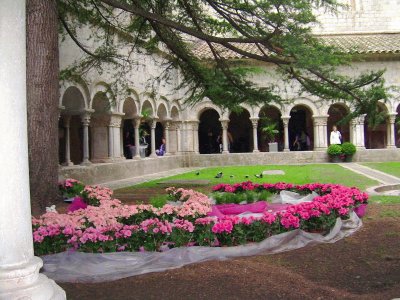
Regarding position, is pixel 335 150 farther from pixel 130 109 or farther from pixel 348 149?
pixel 130 109

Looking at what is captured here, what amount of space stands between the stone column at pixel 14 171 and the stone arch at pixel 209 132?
21935 mm

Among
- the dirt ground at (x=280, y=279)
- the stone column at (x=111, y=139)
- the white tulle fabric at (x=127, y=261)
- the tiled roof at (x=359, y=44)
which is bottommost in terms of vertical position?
the dirt ground at (x=280, y=279)

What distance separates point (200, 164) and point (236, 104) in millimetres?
11699

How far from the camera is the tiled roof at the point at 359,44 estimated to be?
19.3m

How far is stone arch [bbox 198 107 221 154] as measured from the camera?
24.6 metres

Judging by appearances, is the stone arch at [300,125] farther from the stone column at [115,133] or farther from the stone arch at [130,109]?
the stone column at [115,133]

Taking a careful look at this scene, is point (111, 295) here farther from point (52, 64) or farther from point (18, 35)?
point (52, 64)

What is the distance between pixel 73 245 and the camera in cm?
448

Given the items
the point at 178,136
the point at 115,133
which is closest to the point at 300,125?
the point at 178,136

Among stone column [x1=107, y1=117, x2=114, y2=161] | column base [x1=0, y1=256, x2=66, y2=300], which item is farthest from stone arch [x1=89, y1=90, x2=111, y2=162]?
column base [x1=0, y1=256, x2=66, y2=300]

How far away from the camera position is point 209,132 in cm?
2467

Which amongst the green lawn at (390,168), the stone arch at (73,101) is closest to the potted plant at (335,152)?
the green lawn at (390,168)

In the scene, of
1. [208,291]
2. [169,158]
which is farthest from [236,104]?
[169,158]

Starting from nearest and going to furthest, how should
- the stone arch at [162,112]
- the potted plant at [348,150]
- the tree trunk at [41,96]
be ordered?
the tree trunk at [41,96] < the stone arch at [162,112] < the potted plant at [348,150]
